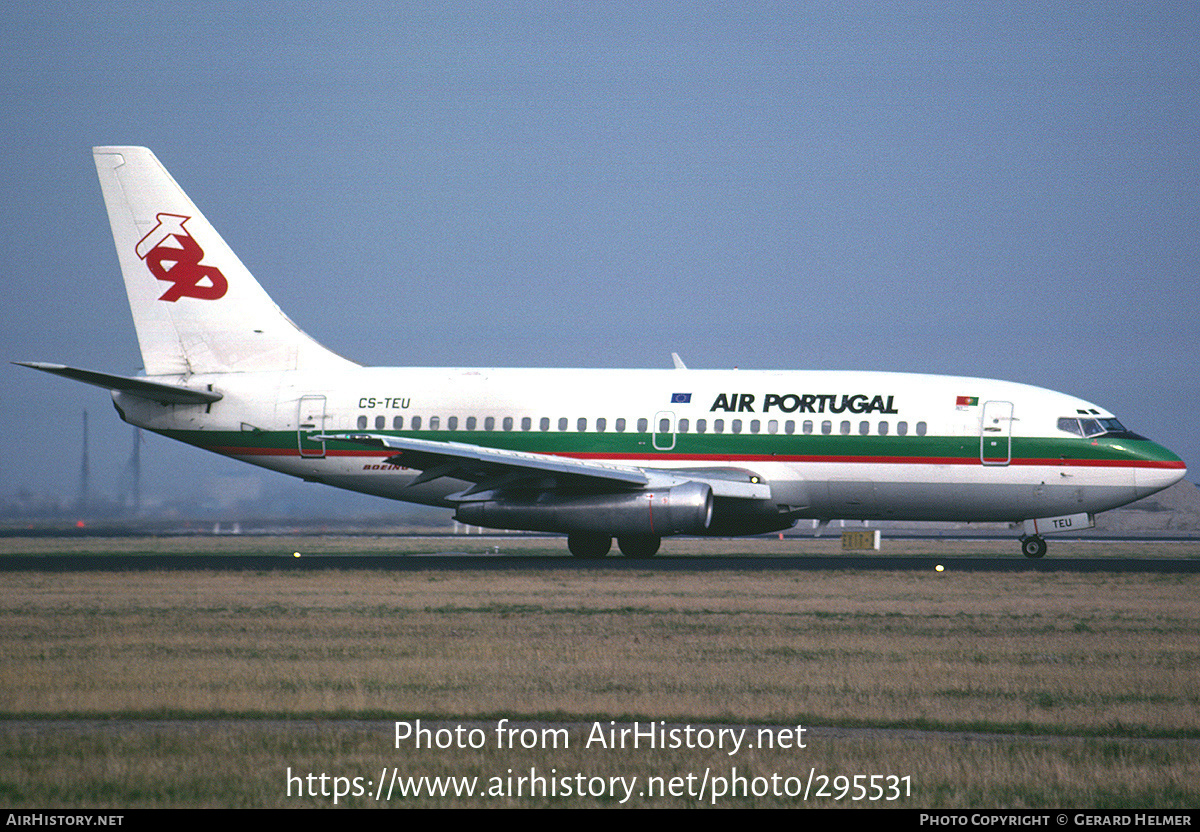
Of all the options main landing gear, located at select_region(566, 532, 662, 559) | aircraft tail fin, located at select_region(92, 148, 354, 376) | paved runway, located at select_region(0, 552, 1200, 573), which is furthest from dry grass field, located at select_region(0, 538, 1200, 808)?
aircraft tail fin, located at select_region(92, 148, 354, 376)

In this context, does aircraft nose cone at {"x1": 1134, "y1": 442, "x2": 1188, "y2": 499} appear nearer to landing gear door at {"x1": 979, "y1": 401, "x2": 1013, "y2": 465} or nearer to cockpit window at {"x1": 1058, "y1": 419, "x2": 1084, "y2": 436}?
cockpit window at {"x1": 1058, "y1": 419, "x2": 1084, "y2": 436}

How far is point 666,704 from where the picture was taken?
11.9m

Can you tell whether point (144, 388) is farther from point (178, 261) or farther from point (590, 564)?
point (590, 564)

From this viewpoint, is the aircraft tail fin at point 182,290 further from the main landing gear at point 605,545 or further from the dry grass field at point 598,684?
the dry grass field at point 598,684

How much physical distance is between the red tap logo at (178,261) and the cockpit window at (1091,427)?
2070cm

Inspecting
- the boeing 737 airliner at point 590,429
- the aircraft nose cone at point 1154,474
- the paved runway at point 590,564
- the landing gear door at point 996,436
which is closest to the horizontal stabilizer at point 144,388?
the boeing 737 airliner at point 590,429

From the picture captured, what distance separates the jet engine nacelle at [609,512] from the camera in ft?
91.2

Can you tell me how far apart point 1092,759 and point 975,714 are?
6.06 ft

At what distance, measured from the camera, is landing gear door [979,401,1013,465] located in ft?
96.2

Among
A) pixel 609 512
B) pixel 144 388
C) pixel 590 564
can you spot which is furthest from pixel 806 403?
pixel 144 388

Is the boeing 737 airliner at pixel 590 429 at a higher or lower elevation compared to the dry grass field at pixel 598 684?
higher

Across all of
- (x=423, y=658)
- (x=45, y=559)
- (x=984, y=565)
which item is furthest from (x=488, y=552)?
(x=423, y=658)

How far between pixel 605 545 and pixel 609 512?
3076mm
